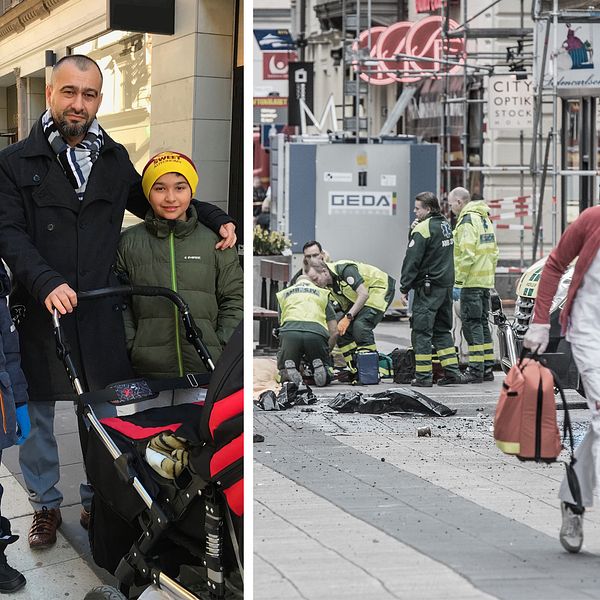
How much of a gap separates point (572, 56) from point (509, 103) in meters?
4.77

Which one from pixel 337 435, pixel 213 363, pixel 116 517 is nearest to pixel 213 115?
pixel 213 363

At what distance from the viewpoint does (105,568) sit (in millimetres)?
3803

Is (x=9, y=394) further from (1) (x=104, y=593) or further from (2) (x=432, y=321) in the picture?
(2) (x=432, y=321)

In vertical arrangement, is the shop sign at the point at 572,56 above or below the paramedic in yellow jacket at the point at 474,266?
above

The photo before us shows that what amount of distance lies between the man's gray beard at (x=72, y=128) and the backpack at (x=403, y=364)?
3205 millimetres

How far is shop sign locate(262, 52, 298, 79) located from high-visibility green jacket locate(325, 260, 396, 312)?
50.7 feet

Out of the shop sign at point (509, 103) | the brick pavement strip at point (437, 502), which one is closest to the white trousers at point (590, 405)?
the brick pavement strip at point (437, 502)

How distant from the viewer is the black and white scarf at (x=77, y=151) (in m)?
3.79

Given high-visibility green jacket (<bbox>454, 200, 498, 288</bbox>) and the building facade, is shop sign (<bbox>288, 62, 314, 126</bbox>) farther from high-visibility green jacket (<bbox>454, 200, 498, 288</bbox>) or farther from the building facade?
the building facade

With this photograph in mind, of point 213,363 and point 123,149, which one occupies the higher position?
point 123,149

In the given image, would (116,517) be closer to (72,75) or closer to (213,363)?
(213,363)

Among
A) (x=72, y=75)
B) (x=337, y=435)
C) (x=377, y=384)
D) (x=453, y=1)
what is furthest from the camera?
(x=453, y=1)

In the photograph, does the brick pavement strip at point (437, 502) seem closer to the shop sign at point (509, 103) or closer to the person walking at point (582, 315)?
the person walking at point (582, 315)

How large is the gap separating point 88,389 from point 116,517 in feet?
1.30
